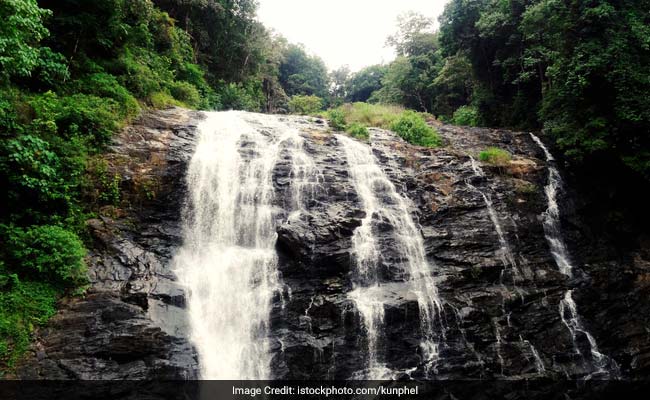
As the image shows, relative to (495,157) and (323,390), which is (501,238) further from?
(323,390)

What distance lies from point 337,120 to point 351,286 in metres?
9.15

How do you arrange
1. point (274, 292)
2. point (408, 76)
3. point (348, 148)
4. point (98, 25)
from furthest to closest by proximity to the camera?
point (408, 76)
point (348, 148)
point (98, 25)
point (274, 292)

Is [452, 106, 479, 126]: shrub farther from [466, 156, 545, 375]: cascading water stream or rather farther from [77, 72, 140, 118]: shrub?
[77, 72, 140, 118]: shrub

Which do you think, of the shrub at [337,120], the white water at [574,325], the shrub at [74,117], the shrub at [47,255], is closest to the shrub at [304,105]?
the shrub at [337,120]

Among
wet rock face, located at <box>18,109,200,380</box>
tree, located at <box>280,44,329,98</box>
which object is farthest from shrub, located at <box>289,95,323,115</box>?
wet rock face, located at <box>18,109,200,380</box>

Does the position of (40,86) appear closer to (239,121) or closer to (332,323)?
(239,121)

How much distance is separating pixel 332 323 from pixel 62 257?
6.09 metres

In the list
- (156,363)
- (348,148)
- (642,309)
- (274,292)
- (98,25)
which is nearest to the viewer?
(156,363)

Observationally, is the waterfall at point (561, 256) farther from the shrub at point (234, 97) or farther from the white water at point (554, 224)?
the shrub at point (234, 97)

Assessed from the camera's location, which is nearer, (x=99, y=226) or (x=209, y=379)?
(x=209, y=379)

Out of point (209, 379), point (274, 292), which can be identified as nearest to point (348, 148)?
point (274, 292)

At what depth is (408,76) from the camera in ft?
104

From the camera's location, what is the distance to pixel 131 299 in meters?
8.98

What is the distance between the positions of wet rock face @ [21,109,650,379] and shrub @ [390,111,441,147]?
9.72 feet
